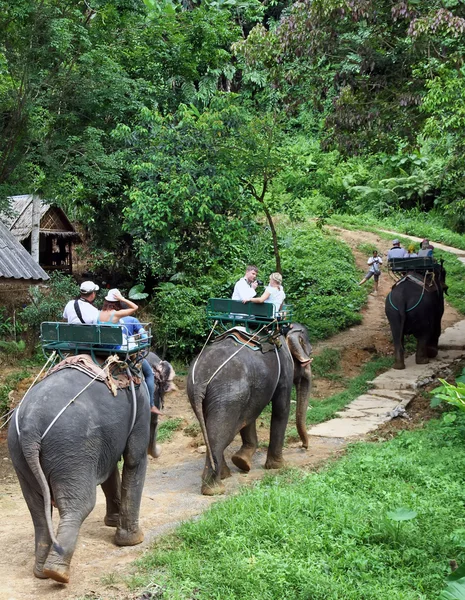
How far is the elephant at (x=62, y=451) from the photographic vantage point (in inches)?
214

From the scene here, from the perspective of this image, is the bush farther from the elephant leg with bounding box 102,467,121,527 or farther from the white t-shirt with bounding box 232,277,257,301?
the elephant leg with bounding box 102,467,121,527

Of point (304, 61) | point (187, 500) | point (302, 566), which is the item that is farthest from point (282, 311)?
point (304, 61)

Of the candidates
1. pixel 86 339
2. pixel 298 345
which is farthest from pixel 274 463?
pixel 86 339

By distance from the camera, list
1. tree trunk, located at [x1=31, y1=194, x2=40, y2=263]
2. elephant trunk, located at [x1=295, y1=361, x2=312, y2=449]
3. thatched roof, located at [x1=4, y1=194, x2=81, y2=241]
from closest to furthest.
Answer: elephant trunk, located at [x1=295, y1=361, x2=312, y2=449], tree trunk, located at [x1=31, y1=194, x2=40, y2=263], thatched roof, located at [x1=4, y1=194, x2=81, y2=241]

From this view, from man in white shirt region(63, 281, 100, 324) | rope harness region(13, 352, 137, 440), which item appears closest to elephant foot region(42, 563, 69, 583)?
rope harness region(13, 352, 137, 440)

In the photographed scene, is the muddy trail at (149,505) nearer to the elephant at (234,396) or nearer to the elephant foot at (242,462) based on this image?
the elephant foot at (242,462)

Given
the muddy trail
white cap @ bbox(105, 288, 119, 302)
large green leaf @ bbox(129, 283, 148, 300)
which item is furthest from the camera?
large green leaf @ bbox(129, 283, 148, 300)

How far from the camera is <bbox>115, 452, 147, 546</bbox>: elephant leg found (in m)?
6.40

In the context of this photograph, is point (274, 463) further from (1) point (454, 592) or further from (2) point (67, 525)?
(1) point (454, 592)

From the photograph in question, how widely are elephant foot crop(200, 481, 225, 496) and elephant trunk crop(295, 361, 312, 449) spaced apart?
194 centimetres

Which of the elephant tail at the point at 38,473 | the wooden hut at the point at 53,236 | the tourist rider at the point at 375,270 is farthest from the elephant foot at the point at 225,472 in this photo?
the tourist rider at the point at 375,270

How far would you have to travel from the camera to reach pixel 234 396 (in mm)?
7785

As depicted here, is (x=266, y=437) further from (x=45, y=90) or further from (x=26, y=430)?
(x=45, y=90)

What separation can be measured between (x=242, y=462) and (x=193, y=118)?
8355 millimetres
